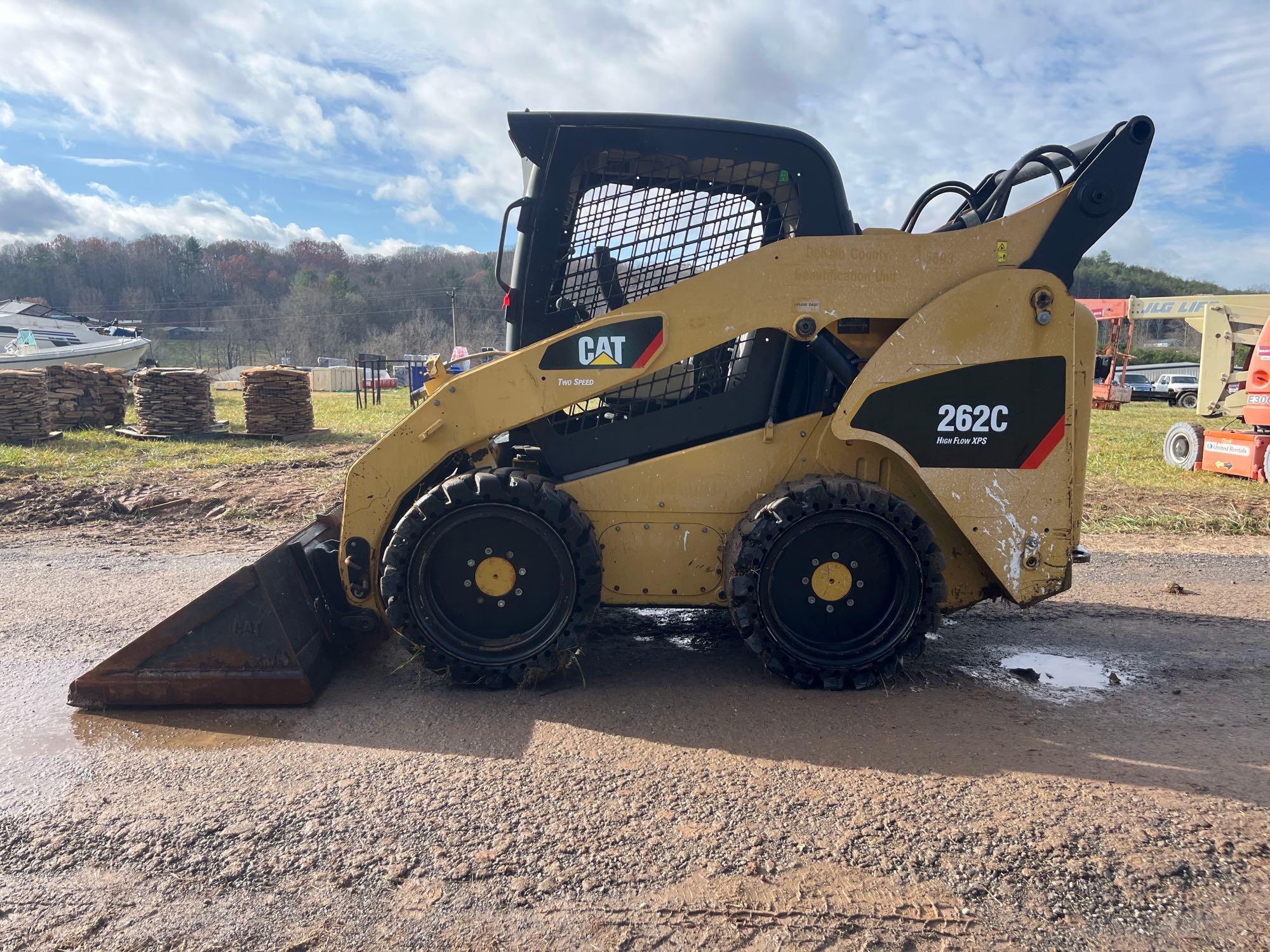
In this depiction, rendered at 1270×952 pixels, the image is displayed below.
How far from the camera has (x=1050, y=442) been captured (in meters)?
4.11

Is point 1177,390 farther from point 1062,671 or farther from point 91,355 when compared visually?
point 91,355

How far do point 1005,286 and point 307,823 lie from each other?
3886 mm

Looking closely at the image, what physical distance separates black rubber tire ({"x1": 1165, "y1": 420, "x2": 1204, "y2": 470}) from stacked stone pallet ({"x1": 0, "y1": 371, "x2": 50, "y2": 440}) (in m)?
20.5

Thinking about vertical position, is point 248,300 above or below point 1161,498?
above

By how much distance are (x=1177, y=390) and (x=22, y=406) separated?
42.3 m

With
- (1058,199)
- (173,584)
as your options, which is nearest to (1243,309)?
(1058,199)

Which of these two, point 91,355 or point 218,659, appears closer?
point 218,659

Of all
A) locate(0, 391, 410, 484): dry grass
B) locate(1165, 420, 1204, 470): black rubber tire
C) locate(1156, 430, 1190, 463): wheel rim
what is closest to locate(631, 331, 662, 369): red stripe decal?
locate(0, 391, 410, 484): dry grass

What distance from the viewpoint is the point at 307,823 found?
2906 mm

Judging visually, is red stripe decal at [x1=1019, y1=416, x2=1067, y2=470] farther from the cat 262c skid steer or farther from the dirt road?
the dirt road

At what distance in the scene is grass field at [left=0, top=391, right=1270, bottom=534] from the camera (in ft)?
28.9

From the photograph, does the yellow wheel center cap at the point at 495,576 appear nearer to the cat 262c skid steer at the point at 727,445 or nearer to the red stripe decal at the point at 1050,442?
the cat 262c skid steer at the point at 727,445

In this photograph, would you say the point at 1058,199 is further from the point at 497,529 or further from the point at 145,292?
the point at 145,292

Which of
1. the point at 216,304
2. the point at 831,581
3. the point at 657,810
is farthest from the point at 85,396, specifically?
the point at 216,304
